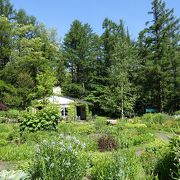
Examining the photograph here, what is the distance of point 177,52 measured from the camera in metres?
52.2

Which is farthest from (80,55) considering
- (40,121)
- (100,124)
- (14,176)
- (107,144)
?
(14,176)

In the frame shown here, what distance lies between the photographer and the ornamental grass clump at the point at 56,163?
22.9 ft

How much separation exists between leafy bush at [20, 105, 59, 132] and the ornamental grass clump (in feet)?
39.1

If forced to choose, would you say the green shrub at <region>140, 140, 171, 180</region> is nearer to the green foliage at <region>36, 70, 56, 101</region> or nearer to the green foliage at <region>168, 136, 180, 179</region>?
the green foliage at <region>168, 136, 180, 179</region>

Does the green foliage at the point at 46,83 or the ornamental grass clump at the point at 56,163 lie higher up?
the green foliage at the point at 46,83

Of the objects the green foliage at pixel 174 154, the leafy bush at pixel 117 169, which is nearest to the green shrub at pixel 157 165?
the green foliage at pixel 174 154

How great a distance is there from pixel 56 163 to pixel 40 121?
12881mm

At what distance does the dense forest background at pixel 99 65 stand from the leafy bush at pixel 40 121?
65.3 feet

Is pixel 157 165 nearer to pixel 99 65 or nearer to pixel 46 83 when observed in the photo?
pixel 46 83

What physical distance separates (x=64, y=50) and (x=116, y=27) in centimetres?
954

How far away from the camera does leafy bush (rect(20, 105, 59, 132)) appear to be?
64.3ft

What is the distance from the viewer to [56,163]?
7047 millimetres

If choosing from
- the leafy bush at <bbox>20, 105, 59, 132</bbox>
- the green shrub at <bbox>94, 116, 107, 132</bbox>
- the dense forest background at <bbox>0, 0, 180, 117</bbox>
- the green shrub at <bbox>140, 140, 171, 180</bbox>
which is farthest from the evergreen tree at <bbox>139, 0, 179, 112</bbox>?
the green shrub at <bbox>140, 140, 171, 180</bbox>

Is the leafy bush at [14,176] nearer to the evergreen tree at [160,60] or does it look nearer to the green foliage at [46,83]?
the green foliage at [46,83]
